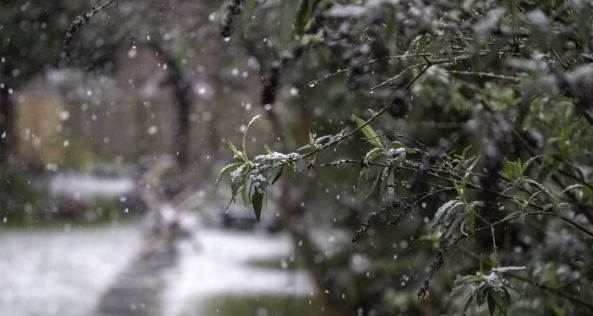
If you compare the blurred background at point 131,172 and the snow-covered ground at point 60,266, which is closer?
the blurred background at point 131,172

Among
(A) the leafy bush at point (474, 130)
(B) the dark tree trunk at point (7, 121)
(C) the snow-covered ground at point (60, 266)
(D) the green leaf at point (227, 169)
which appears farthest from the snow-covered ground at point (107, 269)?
(D) the green leaf at point (227, 169)

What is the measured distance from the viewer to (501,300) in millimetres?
1450

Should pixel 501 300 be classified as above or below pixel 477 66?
below

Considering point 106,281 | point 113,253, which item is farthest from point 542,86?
point 113,253

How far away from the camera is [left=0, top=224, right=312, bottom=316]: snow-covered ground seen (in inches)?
265

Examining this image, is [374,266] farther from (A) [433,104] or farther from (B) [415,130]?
(A) [433,104]

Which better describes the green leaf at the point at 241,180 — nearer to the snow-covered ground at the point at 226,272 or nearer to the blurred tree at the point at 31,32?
the blurred tree at the point at 31,32

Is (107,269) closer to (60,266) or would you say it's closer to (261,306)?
(60,266)

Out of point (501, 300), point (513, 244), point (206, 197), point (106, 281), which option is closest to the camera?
point (501, 300)

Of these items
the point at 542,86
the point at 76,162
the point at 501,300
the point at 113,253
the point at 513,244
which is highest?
the point at 76,162

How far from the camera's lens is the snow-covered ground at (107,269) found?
22.1 ft

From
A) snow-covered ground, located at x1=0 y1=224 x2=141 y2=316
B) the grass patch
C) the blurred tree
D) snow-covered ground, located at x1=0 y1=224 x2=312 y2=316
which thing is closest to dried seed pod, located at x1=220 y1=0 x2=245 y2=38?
the blurred tree

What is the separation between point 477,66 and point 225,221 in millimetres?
10388

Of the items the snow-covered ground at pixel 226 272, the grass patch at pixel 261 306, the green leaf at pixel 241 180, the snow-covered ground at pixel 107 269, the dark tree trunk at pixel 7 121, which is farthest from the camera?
the dark tree trunk at pixel 7 121
